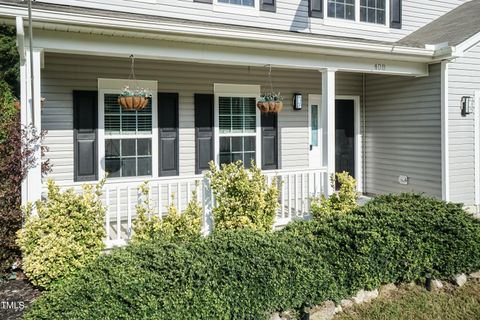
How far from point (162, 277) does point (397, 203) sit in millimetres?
3171

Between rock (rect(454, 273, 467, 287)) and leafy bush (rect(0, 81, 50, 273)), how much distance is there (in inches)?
192

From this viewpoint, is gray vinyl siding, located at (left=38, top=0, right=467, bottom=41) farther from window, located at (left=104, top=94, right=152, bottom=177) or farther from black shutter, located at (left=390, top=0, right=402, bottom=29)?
window, located at (left=104, top=94, right=152, bottom=177)

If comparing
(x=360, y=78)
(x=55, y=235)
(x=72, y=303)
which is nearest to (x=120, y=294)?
(x=72, y=303)

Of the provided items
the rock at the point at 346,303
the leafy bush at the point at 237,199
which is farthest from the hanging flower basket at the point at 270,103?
the rock at the point at 346,303

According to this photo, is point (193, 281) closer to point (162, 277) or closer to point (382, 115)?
point (162, 277)

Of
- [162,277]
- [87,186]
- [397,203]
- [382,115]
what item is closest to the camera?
[162,277]

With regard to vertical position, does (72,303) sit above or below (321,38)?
below

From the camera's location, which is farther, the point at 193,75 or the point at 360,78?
the point at 360,78

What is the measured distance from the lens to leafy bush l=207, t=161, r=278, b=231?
519 centimetres

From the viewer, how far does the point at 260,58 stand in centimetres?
614

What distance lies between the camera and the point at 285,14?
8.03m

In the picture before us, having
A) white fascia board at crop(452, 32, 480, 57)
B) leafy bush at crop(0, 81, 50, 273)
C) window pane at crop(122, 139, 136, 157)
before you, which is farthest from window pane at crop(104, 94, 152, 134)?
white fascia board at crop(452, 32, 480, 57)

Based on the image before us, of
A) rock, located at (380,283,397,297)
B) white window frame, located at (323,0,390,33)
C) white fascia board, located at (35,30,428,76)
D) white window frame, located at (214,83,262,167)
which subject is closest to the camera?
rock, located at (380,283,397,297)

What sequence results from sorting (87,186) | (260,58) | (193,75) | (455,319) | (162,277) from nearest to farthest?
(162,277)
(455,319)
(87,186)
(260,58)
(193,75)
